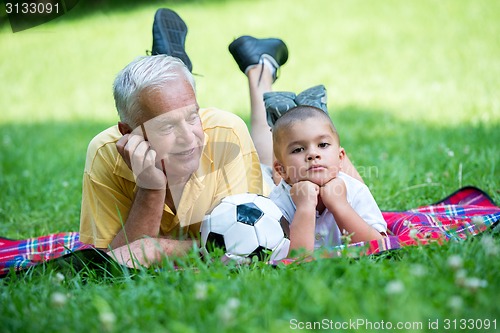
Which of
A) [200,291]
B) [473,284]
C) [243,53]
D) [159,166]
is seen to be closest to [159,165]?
[159,166]

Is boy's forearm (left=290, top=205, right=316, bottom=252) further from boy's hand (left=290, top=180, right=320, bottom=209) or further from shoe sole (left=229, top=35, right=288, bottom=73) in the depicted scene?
shoe sole (left=229, top=35, right=288, bottom=73)

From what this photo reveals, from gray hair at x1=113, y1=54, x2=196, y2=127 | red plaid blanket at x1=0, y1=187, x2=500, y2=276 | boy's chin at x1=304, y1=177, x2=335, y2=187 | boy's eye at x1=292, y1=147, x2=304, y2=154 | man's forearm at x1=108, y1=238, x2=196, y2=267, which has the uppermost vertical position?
gray hair at x1=113, y1=54, x2=196, y2=127

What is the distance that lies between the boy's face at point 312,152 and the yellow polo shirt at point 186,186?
32 cm

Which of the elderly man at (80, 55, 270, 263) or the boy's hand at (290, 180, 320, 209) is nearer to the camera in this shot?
the elderly man at (80, 55, 270, 263)

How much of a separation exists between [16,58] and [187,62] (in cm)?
965

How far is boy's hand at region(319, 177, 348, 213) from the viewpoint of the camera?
3.31 m

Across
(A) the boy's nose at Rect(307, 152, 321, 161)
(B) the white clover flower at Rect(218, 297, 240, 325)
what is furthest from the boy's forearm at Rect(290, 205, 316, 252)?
(B) the white clover flower at Rect(218, 297, 240, 325)

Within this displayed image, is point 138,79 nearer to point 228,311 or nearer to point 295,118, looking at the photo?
point 295,118

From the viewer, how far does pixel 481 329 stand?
6.98 feet

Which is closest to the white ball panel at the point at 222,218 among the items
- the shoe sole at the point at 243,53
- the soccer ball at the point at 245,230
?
the soccer ball at the point at 245,230

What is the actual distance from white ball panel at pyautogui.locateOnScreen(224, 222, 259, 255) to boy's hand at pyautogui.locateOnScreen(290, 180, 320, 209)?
12.9 inches

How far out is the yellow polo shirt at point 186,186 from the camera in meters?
3.52

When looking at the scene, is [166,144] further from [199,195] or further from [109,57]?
[109,57]

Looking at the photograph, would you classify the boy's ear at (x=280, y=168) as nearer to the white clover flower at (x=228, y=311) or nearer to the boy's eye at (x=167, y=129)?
the boy's eye at (x=167, y=129)
